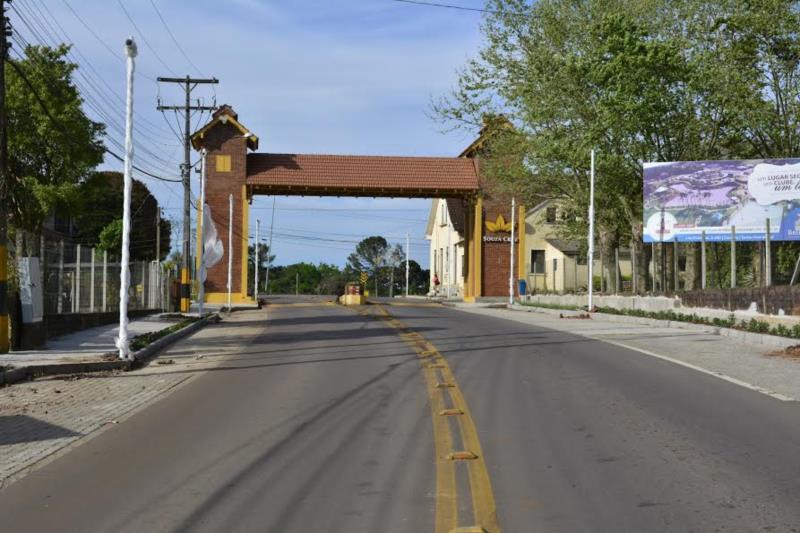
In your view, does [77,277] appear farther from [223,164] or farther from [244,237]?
[223,164]

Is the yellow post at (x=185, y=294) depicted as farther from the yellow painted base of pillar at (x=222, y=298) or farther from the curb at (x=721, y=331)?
the curb at (x=721, y=331)

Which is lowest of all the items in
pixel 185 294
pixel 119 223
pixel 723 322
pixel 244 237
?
pixel 723 322

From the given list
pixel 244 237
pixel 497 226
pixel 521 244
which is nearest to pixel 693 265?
pixel 521 244

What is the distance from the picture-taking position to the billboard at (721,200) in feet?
92.5

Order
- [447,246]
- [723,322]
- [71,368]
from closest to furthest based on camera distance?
1. [71,368]
2. [723,322]
3. [447,246]

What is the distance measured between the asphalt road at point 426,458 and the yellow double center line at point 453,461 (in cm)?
4

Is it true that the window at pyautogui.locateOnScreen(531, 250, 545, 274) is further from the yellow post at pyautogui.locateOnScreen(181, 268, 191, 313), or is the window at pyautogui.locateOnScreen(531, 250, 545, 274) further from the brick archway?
the yellow post at pyautogui.locateOnScreen(181, 268, 191, 313)

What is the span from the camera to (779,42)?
32281 millimetres

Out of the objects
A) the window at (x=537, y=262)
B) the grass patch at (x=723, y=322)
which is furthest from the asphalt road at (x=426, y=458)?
the window at (x=537, y=262)

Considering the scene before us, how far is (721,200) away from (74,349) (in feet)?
69.6

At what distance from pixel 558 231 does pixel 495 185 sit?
4.25m

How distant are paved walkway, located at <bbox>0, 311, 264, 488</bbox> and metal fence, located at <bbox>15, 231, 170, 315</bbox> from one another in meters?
3.84

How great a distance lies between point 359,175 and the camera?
5088cm


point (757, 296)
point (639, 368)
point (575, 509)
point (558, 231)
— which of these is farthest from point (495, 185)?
point (575, 509)
